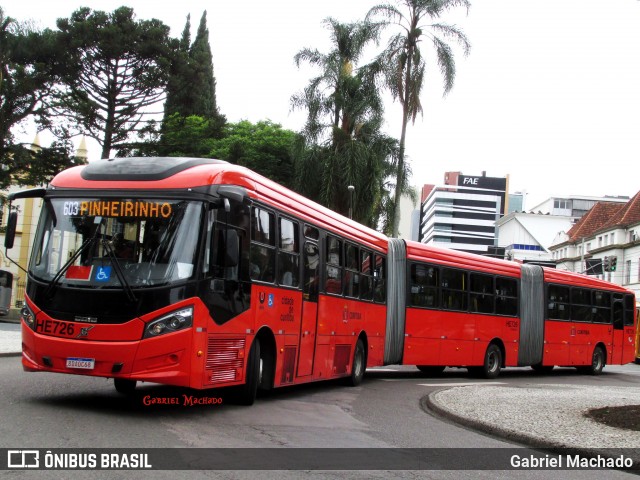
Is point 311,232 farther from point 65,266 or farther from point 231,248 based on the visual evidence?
point 65,266

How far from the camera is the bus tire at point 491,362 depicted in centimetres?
2202

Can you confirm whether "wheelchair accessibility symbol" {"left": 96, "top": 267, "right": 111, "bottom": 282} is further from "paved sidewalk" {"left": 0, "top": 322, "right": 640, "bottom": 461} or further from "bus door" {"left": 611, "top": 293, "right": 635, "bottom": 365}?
"bus door" {"left": 611, "top": 293, "right": 635, "bottom": 365}

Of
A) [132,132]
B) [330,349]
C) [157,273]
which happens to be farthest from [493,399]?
[132,132]

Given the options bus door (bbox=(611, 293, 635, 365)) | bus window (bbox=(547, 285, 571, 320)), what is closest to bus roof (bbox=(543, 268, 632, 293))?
bus window (bbox=(547, 285, 571, 320))

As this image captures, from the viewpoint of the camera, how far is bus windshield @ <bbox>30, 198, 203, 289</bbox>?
9492 mm

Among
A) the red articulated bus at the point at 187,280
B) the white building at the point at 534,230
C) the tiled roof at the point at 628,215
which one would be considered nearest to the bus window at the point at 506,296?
the red articulated bus at the point at 187,280

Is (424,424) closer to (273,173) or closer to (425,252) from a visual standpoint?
(425,252)

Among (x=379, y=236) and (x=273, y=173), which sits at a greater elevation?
(x=273, y=173)

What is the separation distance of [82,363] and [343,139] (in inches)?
1214

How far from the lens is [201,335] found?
31.7 ft

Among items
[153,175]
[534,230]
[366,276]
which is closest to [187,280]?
[153,175]

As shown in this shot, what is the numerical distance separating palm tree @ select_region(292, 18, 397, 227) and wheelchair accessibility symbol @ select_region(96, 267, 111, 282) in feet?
90.7

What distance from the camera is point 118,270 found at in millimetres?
9461

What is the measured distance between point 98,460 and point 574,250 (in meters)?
95.2
